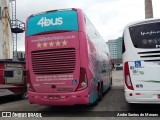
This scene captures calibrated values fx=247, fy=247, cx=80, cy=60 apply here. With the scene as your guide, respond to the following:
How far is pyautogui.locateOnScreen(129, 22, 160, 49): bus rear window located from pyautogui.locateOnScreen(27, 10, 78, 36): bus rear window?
1.92m

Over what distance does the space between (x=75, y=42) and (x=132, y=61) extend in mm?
1908

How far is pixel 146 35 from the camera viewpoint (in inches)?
301

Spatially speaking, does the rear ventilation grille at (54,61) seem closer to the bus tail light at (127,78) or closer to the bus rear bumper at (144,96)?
the bus tail light at (127,78)

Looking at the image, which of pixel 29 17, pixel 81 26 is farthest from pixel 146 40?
pixel 29 17

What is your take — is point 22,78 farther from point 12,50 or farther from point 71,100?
point 12,50

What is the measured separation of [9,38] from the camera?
2450cm

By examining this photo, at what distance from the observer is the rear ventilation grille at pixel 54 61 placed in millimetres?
8016

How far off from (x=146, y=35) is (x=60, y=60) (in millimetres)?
2840

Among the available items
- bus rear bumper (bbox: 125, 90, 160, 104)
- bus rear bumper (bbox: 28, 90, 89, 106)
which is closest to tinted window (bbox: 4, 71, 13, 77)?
bus rear bumper (bbox: 28, 90, 89, 106)

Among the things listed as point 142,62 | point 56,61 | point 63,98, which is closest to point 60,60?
point 56,61

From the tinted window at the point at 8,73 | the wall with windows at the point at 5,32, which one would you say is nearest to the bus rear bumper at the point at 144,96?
the tinted window at the point at 8,73

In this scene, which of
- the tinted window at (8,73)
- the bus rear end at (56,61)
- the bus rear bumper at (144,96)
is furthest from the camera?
the tinted window at (8,73)

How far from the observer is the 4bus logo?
27.2 ft

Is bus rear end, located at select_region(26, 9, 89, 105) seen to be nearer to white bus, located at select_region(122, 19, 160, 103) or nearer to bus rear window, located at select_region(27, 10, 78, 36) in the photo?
bus rear window, located at select_region(27, 10, 78, 36)
